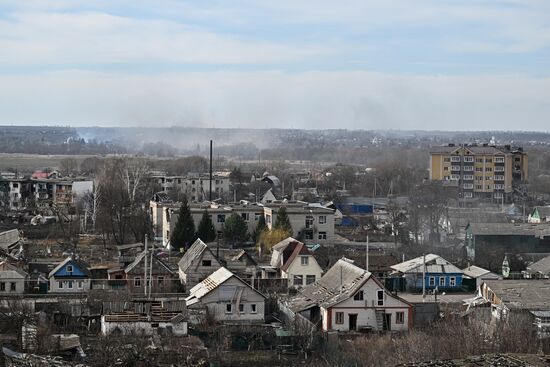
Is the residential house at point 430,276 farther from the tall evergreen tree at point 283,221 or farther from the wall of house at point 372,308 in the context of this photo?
the tall evergreen tree at point 283,221

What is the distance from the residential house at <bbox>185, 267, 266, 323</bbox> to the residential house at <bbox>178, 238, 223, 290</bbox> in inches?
91.9

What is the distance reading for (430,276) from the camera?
2041 centimetres

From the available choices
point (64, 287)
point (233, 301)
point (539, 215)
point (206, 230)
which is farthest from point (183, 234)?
point (539, 215)

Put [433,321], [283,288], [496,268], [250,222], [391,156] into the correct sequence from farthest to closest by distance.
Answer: [391,156] < [250,222] < [496,268] < [283,288] < [433,321]

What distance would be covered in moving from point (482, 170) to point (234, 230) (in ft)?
59.9

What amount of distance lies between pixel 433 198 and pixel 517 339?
20754mm

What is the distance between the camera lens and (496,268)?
22.6 metres

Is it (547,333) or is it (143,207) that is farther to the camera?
(143,207)

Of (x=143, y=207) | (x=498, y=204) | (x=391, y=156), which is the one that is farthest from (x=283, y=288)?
(x=391, y=156)

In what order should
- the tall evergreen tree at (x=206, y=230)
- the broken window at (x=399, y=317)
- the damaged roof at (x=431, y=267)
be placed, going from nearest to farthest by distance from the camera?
the broken window at (x=399, y=317) → the damaged roof at (x=431, y=267) → the tall evergreen tree at (x=206, y=230)

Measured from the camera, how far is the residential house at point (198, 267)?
63.1 ft

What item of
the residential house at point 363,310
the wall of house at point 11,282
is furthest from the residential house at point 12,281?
the residential house at point 363,310

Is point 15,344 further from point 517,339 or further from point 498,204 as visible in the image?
point 498,204

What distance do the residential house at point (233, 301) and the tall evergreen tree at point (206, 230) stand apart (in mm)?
8879
